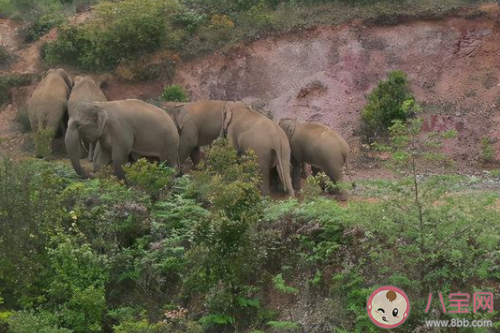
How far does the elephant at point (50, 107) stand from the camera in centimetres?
1678

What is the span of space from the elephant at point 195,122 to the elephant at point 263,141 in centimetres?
91

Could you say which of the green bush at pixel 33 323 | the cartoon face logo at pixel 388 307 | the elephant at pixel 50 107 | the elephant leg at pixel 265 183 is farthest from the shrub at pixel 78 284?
the elephant at pixel 50 107

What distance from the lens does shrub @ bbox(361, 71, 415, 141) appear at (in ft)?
68.3

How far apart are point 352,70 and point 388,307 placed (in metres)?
15.2

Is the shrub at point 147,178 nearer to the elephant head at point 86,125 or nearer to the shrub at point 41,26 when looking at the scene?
the elephant head at point 86,125

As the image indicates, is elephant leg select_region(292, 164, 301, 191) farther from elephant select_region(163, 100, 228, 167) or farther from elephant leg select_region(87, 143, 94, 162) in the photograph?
elephant leg select_region(87, 143, 94, 162)

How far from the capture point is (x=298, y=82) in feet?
76.9

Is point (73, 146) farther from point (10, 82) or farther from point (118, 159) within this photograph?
point (10, 82)

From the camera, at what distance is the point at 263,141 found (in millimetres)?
13609

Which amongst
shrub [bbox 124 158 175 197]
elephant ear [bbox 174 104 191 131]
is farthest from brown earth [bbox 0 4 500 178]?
shrub [bbox 124 158 175 197]

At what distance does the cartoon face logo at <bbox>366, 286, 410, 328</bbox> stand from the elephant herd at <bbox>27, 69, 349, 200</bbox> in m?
4.55

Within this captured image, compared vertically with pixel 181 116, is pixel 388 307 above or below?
above

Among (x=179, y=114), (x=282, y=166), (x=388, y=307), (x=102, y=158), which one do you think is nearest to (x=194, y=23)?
(x=179, y=114)

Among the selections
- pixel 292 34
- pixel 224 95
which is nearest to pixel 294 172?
pixel 224 95
